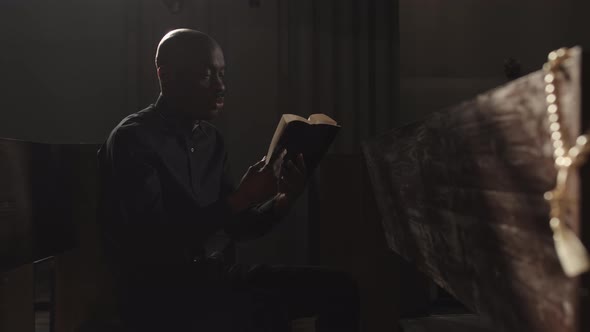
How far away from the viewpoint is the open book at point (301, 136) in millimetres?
1103

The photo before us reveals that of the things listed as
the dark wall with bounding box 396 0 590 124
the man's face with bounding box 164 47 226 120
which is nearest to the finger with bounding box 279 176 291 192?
the man's face with bounding box 164 47 226 120

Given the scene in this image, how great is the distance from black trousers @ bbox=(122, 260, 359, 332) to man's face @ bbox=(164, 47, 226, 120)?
406 mm

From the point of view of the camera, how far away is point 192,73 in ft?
4.21

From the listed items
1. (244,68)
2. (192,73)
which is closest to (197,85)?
(192,73)

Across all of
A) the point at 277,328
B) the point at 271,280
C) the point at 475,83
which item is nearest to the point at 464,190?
the point at 277,328

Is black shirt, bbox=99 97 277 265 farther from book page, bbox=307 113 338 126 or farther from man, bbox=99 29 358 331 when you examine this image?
book page, bbox=307 113 338 126

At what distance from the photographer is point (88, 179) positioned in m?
1.62

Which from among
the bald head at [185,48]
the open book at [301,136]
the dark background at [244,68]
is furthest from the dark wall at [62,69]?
the open book at [301,136]

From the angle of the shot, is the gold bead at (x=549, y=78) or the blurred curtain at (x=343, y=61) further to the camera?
the blurred curtain at (x=343, y=61)

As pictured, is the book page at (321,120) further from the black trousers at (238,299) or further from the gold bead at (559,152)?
the gold bead at (559,152)

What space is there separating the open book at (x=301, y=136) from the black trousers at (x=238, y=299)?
31cm

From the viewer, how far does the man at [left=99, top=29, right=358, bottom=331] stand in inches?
42.6

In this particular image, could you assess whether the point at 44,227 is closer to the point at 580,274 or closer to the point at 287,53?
the point at 580,274

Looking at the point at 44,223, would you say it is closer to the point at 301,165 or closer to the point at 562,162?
the point at 301,165
